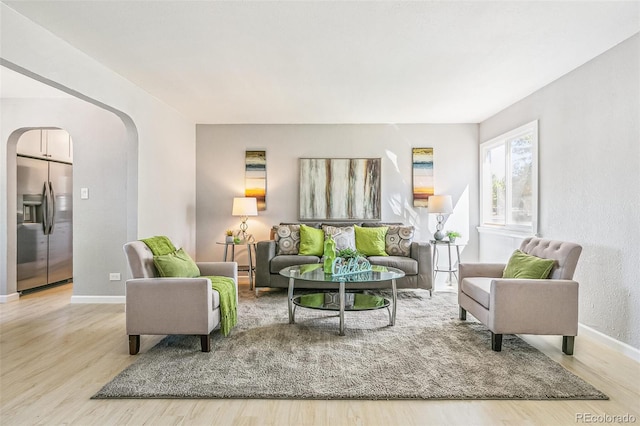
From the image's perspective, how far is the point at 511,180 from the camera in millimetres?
5328

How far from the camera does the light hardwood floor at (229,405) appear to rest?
2.13m

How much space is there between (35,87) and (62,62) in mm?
1746

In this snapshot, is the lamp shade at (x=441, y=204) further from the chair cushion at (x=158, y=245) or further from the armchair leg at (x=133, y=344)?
the armchair leg at (x=133, y=344)

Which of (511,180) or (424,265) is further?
(511,180)

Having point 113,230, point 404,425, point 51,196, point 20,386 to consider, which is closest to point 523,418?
point 404,425

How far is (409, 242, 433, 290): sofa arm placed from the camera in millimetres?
5117

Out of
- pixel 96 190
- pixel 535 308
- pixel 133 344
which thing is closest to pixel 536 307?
pixel 535 308

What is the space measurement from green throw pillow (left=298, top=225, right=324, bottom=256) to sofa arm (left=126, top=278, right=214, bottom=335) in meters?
2.44

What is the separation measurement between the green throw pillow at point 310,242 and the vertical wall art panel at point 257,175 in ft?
3.49

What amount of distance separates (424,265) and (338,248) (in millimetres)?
1121

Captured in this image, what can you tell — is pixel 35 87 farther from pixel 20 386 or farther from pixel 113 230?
pixel 20 386

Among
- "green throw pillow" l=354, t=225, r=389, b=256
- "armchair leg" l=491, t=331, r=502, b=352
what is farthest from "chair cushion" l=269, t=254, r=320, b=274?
"armchair leg" l=491, t=331, r=502, b=352

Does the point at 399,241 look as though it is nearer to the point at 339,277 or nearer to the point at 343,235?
the point at 343,235

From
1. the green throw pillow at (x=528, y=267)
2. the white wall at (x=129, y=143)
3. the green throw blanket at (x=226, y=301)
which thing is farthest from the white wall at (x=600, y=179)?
the white wall at (x=129, y=143)
